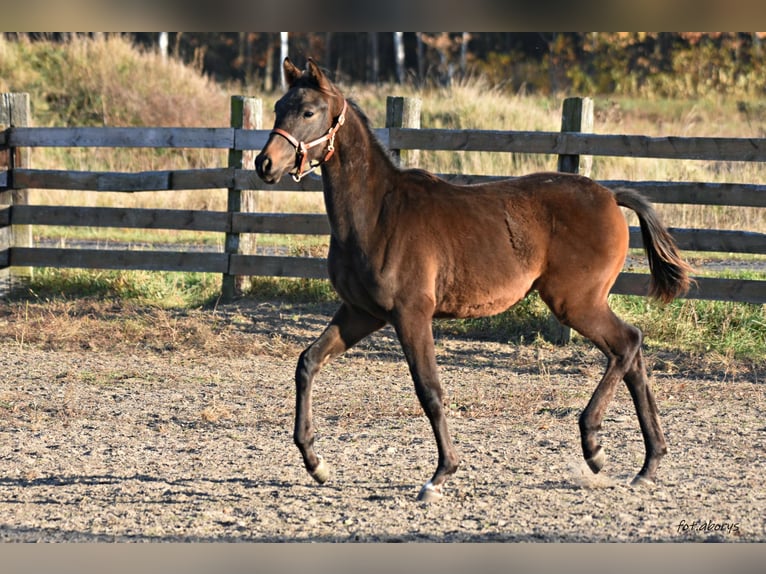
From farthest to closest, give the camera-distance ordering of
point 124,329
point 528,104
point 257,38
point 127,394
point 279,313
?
1. point 257,38
2. point 528,104
3. point 279,313
4. point 124,329
5. point 127,394

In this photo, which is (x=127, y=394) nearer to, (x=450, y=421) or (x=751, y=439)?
(x=450, y=421)

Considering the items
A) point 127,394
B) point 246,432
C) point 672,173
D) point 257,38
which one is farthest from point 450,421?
point 257,38

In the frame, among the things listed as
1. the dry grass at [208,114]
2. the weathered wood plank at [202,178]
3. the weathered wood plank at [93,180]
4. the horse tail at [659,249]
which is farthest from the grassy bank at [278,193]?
the horse tail at [659,249]

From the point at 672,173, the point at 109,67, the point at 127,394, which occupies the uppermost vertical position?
the point at 109,67

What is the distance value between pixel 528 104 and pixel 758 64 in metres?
10.1

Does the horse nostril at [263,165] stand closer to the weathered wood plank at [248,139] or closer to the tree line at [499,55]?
the weathered wood plank at [248,139]

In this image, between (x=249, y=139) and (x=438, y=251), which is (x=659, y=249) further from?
(x=249, y=139)

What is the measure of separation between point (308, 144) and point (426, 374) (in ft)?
4.06

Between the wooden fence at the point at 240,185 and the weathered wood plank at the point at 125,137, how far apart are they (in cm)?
1

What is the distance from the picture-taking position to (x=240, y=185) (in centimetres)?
1005

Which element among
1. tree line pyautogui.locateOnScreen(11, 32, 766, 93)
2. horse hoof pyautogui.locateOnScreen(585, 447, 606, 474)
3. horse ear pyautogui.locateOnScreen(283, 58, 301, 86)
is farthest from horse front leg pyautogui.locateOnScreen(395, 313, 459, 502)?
tree line pyautogui.locateOnScreen(11, 32, 766, 93)

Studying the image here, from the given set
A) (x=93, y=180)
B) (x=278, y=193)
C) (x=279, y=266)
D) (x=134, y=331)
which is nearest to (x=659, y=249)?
(x=279, y=266)

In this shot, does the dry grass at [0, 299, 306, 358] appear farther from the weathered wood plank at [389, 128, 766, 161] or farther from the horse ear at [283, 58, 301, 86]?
the horse ear at [283, 58, 301, 86]

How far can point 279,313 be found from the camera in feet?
31.6
